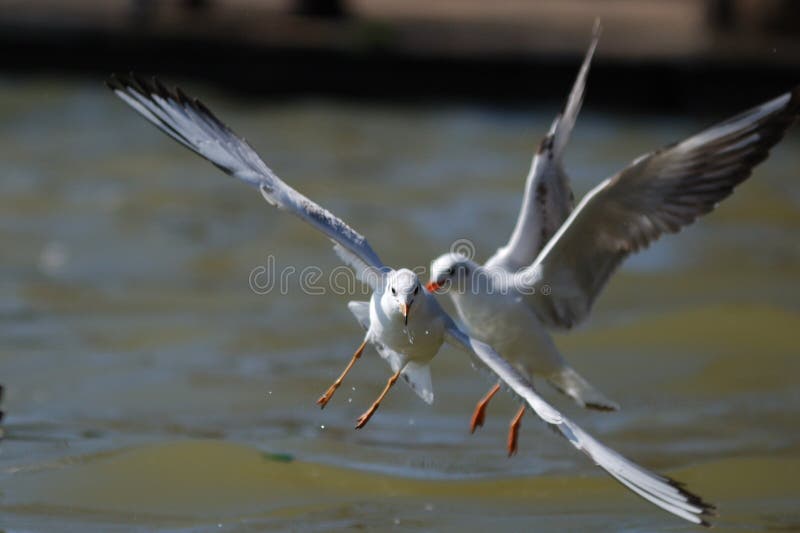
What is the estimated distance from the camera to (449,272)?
6859 millimetres

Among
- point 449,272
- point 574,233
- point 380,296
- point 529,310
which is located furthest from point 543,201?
point 380,296

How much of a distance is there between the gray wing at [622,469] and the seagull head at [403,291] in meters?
0.47

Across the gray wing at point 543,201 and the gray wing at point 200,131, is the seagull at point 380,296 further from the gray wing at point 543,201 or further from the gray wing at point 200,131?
the gray wing at point 543,201

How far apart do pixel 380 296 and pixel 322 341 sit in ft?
15.2

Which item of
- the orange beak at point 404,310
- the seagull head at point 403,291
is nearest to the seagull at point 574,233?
the seagull head at point 403,291

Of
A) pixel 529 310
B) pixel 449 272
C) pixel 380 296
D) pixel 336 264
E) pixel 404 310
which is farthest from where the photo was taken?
pixel 336 264

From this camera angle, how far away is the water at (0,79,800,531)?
720 centimetres

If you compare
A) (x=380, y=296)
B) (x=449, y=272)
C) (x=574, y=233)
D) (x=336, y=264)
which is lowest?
(x=380, y=296)

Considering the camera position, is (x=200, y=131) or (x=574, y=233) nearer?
(x=200, y=131)

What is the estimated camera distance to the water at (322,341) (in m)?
7.20

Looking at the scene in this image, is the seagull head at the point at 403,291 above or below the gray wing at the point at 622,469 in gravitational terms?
above

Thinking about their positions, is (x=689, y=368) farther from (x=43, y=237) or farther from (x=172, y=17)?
(x=172, y=17)

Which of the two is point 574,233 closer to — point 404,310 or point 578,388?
point 578,388

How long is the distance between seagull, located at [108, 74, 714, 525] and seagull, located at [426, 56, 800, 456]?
2.66 ft
